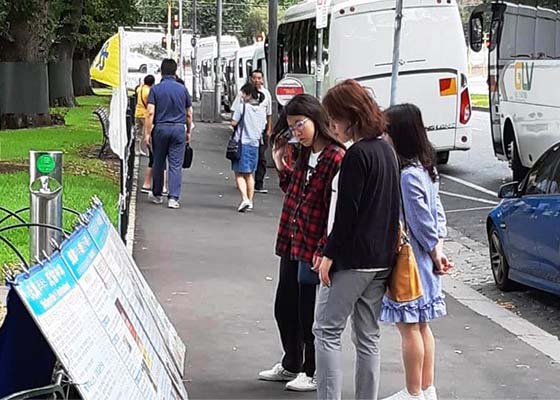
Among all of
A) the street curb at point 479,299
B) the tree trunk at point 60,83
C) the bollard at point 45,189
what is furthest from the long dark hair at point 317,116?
the tree trunk at point 60,83

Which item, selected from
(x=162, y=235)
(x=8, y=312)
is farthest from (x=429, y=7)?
(x=8, y=312)

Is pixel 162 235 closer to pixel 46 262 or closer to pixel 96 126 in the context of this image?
pixel 46 262

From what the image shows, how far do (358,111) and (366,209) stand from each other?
1.66ft

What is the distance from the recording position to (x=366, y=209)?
5.45 meters

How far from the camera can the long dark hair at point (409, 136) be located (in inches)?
235

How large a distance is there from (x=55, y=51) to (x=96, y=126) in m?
12.8

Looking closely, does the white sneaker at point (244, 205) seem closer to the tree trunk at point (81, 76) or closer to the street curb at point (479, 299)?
the street curb at point (479, 299)

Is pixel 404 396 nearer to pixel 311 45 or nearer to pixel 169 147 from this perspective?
pixel 169 147

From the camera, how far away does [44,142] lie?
933 inches

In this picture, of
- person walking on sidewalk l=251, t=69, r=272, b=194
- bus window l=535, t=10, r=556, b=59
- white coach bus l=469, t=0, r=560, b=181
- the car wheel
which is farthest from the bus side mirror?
the car wheel

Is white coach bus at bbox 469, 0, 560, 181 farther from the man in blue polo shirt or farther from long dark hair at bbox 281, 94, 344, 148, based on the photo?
long dark hair at bbox 281, 94, 344, 148

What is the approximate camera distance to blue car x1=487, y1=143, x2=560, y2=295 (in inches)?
364

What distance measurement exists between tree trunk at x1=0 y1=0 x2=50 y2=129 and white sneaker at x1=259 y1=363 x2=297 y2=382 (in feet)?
73.2

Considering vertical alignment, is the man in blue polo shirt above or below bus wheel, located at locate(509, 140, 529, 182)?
above
